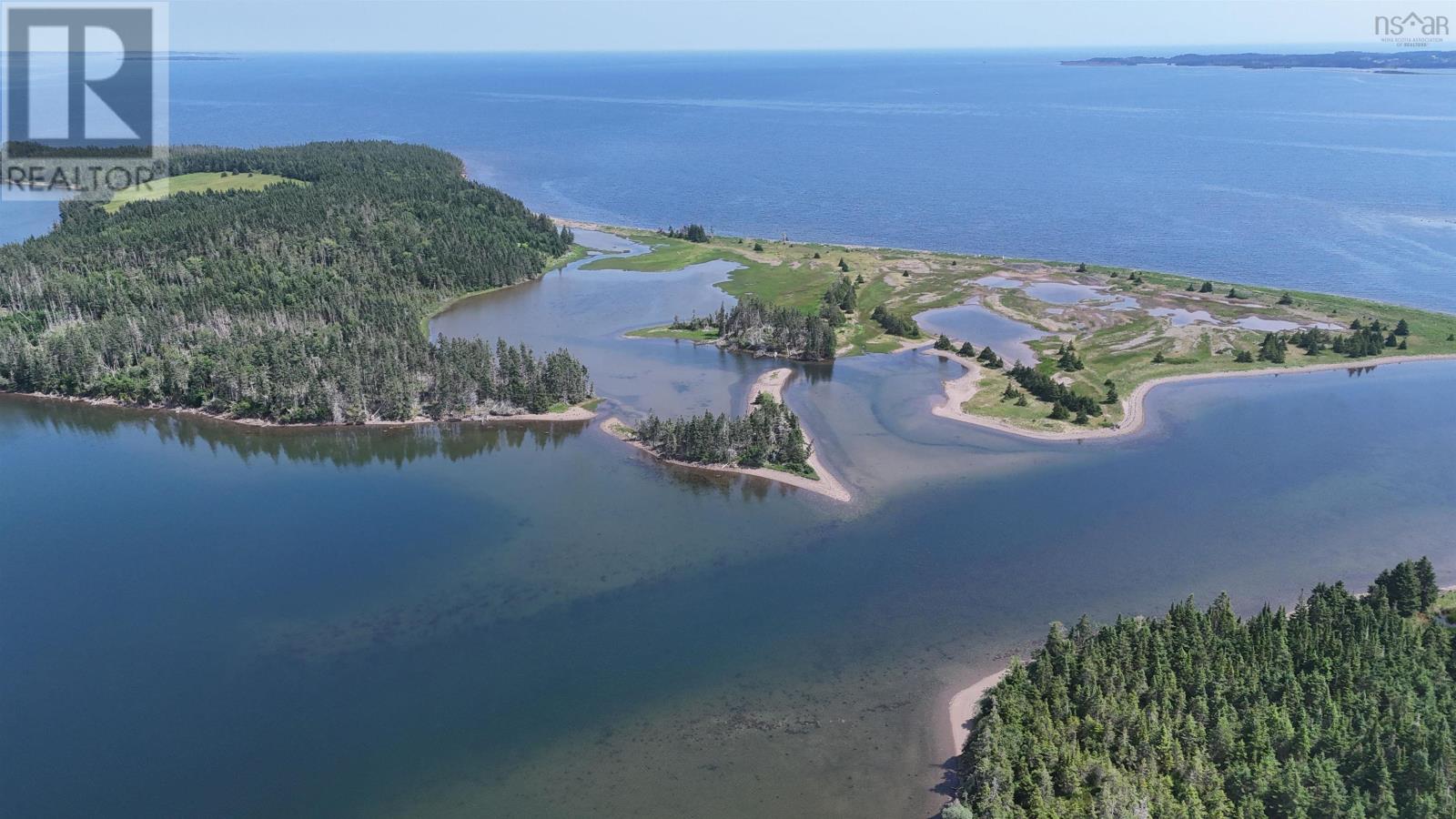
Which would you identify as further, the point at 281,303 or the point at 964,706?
the point at 281,303

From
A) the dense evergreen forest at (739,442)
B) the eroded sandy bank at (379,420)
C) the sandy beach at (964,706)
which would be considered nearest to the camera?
the sandy beach at (964,706)

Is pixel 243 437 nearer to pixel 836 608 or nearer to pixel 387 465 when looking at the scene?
pixel 387 465

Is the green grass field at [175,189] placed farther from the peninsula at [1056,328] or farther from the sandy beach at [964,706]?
the sandy beach at [964,706]

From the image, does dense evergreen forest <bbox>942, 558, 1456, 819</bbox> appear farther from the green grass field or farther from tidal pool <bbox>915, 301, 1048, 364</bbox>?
the green grass field

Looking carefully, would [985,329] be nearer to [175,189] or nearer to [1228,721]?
[1228,721]

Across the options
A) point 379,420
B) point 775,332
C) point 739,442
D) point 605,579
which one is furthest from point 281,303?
point 605,579

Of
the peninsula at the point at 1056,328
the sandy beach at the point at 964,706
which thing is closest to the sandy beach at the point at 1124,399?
the peninsula at the point at 1056,328
